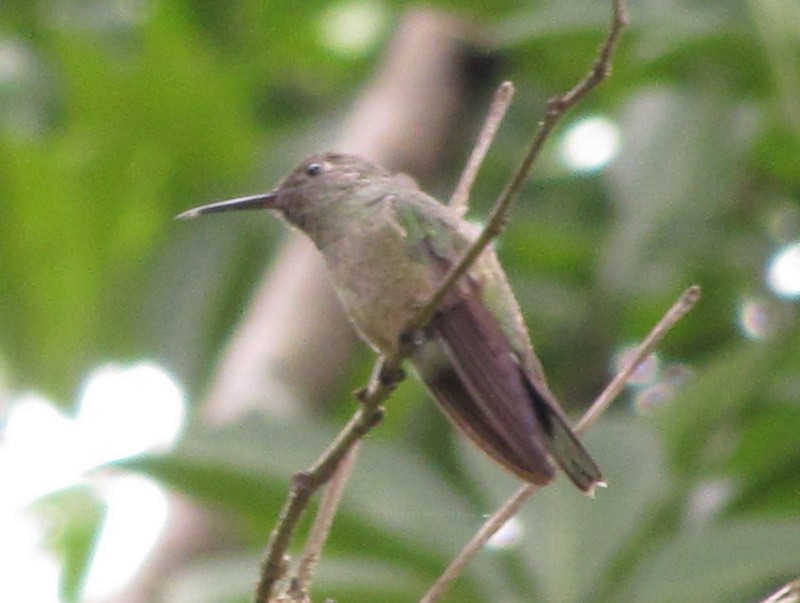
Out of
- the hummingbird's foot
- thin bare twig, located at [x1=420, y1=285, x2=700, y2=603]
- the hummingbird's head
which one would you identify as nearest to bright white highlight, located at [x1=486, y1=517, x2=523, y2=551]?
the hummingbird's head

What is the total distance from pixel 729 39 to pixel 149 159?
66.2 inches

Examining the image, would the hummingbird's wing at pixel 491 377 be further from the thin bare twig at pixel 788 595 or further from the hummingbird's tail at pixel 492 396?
the thin bare twig at pixel 788 595

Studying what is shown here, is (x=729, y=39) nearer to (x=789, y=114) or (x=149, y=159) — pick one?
(x=789, y=114)

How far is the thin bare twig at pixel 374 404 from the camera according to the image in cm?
189

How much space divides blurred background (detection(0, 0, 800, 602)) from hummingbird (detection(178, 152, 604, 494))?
54cm

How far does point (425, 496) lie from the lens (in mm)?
3248

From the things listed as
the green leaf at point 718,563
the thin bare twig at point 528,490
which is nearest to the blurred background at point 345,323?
the green leaf at point 718,563

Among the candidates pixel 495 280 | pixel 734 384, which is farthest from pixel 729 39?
pixel 495 280

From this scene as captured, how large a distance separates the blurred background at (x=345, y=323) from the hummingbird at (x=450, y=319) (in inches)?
21.3

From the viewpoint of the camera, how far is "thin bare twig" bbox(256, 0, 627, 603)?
6.20 feet

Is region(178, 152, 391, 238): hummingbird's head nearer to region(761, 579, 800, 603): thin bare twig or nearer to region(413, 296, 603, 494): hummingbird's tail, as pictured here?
region(413, 296, 603, 494): hummingbird's tail

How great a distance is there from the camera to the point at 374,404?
2.00 metres

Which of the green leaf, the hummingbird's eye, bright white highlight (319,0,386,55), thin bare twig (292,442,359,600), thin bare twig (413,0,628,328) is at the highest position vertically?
bright white highlight (319,0,386,55)

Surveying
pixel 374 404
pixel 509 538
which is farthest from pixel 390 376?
pixel 509 538
